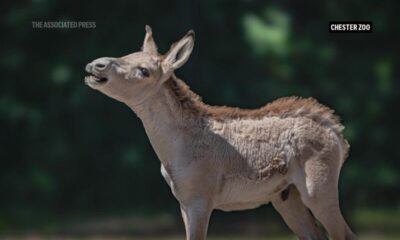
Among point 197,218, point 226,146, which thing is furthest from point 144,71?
point 197,218

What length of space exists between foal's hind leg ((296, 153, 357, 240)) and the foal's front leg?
97 centimetres

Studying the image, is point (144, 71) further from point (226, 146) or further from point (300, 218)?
point (300, 218)

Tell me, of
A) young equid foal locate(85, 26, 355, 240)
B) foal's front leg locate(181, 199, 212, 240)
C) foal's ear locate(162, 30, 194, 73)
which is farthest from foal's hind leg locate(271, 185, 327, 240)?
foal's ear locate(162, 30, 194, 73)

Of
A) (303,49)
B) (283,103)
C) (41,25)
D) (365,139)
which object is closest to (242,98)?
(303,49)

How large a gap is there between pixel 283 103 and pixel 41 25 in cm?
1241

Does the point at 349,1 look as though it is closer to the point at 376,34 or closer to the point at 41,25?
the point at 376,34

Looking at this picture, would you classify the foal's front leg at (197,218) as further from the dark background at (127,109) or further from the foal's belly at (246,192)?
the dark background at (127,109)

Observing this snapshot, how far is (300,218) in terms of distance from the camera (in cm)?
836

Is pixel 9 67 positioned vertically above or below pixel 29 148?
above

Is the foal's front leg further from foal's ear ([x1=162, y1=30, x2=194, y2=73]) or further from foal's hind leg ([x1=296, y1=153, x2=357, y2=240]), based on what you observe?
foal's ear ([x1=162, y1=30, x2=194, y2=73])

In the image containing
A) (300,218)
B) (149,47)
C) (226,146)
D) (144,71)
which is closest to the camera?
(144,71)

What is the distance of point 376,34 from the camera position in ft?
68.2

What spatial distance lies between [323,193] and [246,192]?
71cm

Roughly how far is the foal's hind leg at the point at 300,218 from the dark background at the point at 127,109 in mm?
10885
